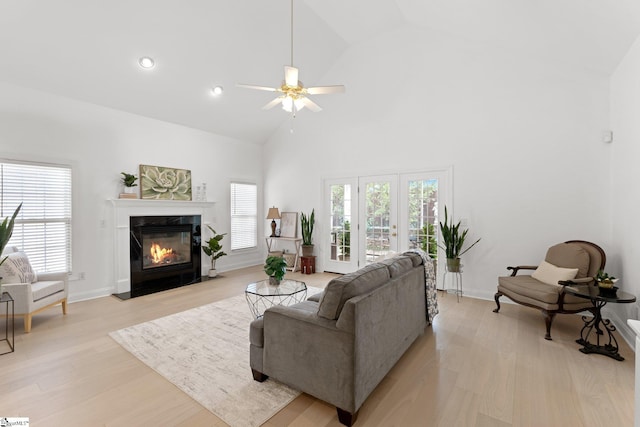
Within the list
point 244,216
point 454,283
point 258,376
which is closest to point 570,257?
point 454,283

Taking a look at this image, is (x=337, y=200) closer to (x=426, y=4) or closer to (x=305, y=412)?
(x=426, y=4)

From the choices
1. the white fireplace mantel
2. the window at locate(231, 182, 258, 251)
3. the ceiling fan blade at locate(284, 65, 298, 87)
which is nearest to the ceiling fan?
the ceiling fan blade at locate(284, 65, 298, 87)

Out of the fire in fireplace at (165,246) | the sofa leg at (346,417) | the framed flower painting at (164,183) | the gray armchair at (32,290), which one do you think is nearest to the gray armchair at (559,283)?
the sofa leg at (346,417)

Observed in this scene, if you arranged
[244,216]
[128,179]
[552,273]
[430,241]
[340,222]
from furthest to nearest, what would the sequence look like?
[244,216]
[340,222]
[430,241]
[128,179]
[552,273]

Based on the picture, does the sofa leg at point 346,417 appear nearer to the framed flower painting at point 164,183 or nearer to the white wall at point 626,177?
the white wall at point 626,177

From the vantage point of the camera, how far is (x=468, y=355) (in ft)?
9.33

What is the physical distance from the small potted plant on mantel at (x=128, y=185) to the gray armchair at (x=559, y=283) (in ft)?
19.1

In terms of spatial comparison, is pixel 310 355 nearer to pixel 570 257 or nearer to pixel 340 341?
pixel 340 341

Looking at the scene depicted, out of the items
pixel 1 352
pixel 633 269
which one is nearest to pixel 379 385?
pixel 633 269

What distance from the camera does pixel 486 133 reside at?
456 cm

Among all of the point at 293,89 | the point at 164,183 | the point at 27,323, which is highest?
the point at 293,89

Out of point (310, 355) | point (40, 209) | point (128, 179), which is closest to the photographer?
point (310, 355)

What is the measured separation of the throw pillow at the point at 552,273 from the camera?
3.42 metres

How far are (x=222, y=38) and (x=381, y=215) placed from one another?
13.2ft
